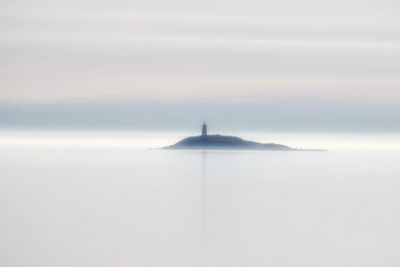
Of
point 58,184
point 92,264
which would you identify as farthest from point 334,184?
point 92,264

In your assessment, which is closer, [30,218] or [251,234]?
[251,234]

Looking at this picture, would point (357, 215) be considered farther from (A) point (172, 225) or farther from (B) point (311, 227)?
(A) point (172, 225)

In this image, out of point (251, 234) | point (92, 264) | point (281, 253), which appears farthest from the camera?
point (251, 234)

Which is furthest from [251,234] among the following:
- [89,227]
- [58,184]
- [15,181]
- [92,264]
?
[15,181]

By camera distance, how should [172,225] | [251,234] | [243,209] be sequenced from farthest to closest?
[243,209] → [172,225] → [251,234]

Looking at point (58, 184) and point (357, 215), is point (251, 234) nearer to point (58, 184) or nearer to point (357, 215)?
point (357, 215)

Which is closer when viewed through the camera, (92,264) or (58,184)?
(92,264)

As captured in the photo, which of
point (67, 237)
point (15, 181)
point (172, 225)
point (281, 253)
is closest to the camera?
point (281, 253)

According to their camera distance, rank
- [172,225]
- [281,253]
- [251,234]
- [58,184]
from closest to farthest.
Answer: [281,253]
[251,234]
[172,225]
[58,184]

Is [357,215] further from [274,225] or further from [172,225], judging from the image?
[172,225]
